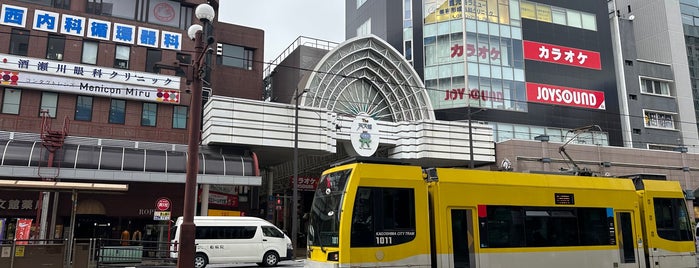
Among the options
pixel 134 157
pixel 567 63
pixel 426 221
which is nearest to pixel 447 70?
pixel 567 63

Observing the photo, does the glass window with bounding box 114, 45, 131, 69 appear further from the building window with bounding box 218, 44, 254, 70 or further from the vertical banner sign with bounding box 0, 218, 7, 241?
the vertical banner sign with bounding box 0, 218, 7, 241

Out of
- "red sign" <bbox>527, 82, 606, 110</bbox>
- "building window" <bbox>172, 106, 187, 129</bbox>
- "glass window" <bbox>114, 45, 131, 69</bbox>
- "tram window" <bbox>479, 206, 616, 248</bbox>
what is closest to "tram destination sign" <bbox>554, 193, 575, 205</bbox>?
"tram window" <bbox>479, 206, 616, 248</bbox>

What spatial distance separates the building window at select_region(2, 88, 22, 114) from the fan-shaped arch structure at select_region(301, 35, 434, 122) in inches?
666

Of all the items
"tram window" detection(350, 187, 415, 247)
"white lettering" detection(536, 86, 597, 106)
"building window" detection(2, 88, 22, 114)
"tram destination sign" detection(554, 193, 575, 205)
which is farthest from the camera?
"white lettering" detection(536, 86, 597, 106)

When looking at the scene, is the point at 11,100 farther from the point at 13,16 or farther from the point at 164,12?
the point at 164,12

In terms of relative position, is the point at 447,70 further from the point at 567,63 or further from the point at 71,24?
the point at 71,24

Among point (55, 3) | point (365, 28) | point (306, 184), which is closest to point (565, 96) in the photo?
point (365, 28)

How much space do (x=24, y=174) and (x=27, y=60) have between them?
665 centimetres

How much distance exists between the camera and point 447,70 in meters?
42.3

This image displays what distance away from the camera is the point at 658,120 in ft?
160

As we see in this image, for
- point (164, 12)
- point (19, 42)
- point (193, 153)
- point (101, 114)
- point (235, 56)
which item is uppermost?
point (164, 12)

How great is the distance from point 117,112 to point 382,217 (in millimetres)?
22092

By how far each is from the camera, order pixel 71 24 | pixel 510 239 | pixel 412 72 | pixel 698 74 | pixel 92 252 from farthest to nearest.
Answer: pixel 698 74, pixel 412 72, pixel 71 24, pixel 92 252, pixel 510 239

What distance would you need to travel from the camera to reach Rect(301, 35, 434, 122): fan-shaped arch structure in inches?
1356
